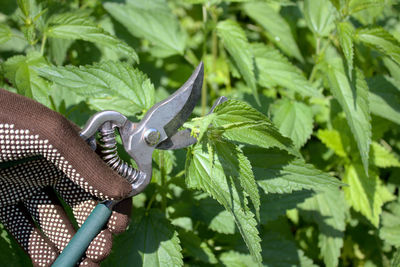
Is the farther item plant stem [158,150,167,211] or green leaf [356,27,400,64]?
green leaf [356,27,400,64]

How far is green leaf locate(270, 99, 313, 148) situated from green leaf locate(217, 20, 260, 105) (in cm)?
30

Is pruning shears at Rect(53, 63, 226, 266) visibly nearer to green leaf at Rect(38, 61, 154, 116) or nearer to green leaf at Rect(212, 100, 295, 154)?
Answer: green leaf at Rect(212, 100, 295, 154)

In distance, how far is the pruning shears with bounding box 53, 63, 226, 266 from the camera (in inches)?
50.6

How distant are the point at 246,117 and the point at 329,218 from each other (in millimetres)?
1257

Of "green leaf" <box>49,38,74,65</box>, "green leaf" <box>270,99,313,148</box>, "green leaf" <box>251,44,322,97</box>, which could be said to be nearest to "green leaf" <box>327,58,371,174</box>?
"green leaf" <box>251,44,322,97</box>

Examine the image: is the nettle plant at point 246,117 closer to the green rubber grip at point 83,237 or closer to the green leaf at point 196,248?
the green leaf at point 196,248

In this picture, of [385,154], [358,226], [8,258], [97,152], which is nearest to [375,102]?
[385,154]

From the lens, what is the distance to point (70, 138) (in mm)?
1259

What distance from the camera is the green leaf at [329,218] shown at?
226cm

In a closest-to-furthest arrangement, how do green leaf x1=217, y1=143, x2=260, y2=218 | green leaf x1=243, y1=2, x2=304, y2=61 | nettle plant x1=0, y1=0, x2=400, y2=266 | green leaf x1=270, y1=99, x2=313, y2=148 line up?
1. green leaf x1=217, y1=143, x2=260, y2=218
2. nettle plant x1=0, y1=0, x2=400, y2=266
3. green leaf x1=270, y1=99, x2=313, y2=148
4. green leaf x1=243, y1=2, x2=304, y2=61

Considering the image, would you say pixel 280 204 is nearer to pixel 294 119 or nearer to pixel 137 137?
pixel 294 119

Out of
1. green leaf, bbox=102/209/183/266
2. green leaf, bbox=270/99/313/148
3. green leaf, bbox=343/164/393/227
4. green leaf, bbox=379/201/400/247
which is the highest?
green leaf, bbox=270/99/313/148

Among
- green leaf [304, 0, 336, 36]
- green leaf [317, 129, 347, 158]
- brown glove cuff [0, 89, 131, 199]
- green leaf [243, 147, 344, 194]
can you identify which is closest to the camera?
brown glove cuff [0, 89, 131, 199]

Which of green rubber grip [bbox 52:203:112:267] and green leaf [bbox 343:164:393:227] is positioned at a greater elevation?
green rubber grip [bbox 52:203:112:267]
